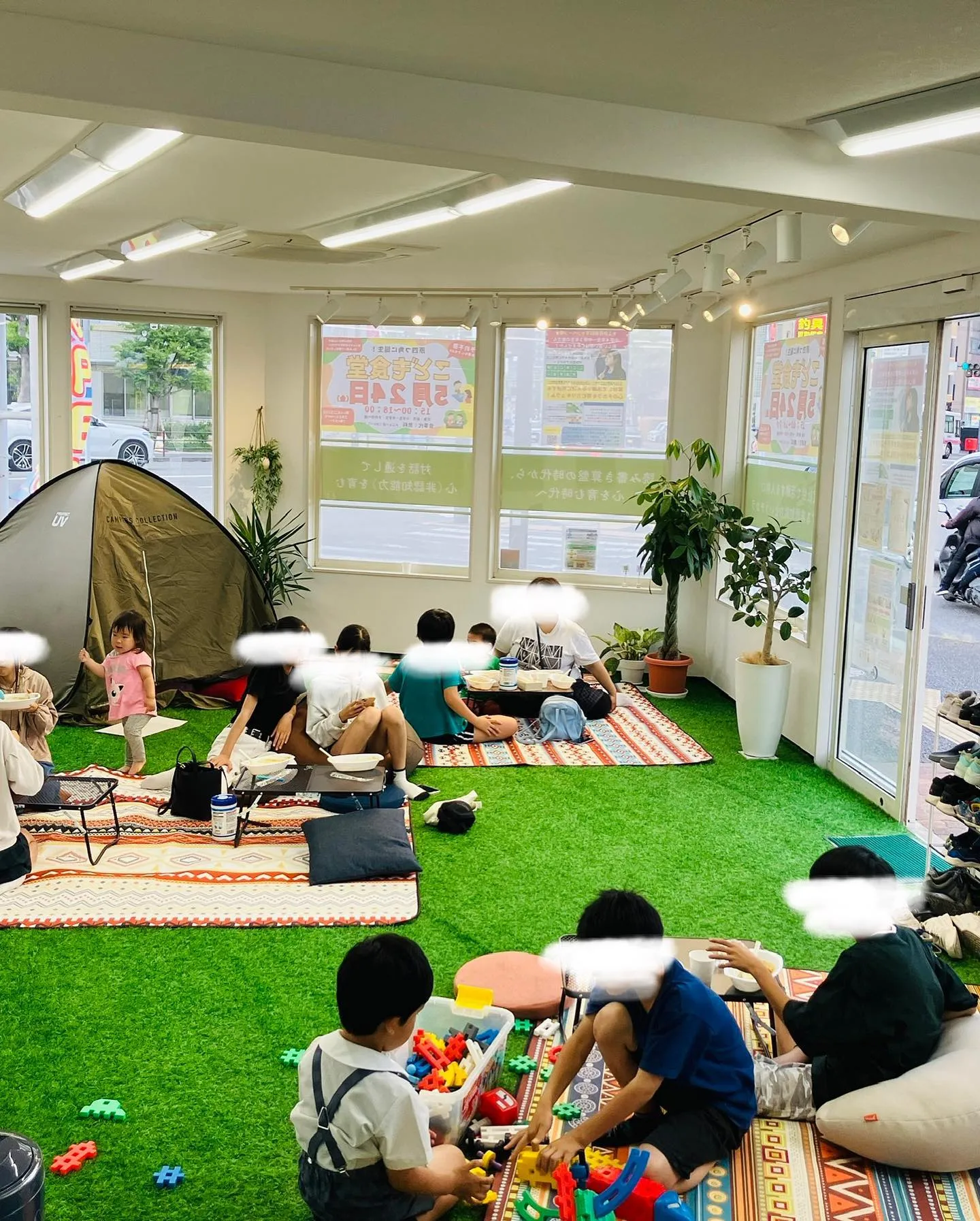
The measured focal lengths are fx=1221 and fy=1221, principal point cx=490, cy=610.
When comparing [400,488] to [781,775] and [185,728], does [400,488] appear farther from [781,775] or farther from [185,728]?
[781,775]

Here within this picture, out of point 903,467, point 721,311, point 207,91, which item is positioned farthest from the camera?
point 721,311

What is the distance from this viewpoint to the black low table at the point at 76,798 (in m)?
4.88

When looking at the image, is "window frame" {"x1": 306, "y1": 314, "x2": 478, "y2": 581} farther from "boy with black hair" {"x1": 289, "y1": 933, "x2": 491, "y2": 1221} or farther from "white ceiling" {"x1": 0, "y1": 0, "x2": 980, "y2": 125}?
"boy with black hair" {"x1": 289, "y1": 933, "x2": 491, "y2": 1221}

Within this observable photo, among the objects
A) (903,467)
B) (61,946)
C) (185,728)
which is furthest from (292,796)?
(903,467)

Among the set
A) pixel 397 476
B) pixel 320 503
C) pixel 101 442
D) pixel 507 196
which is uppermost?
pixel 507 196

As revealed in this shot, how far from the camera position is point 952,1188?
2.91m

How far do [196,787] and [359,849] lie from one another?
3.22 feet

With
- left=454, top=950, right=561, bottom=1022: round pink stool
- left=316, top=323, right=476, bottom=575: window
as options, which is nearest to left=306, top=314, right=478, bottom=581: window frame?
left=316, top=323, right=476, bottom=575: window

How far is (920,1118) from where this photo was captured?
2885mm

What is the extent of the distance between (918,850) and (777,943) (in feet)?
4.08

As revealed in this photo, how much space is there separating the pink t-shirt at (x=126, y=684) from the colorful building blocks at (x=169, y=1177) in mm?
3287

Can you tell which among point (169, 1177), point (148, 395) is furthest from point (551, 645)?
point (169, 1177)

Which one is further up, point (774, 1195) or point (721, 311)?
point (721, 311)

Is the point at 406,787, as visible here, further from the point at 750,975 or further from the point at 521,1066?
the point at 750,975
